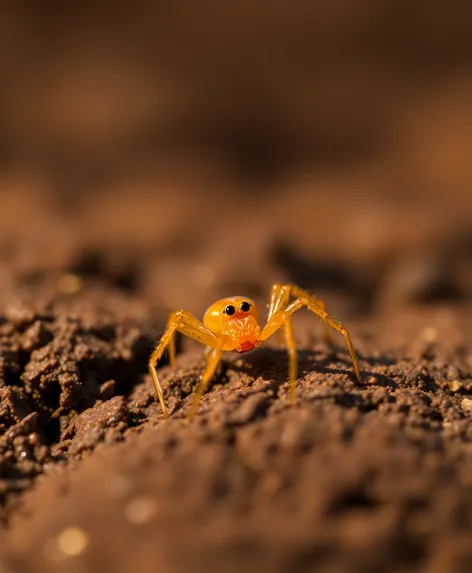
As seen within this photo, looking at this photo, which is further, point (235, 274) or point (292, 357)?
point (235, 274)

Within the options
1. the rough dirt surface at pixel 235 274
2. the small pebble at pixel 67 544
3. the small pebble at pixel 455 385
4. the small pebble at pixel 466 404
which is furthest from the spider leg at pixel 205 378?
the small pebble at pixel 455 385

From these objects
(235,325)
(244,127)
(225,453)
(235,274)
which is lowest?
(225,453)

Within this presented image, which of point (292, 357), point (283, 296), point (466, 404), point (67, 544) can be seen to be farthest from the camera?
point (283, 296)

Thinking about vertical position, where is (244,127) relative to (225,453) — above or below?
above

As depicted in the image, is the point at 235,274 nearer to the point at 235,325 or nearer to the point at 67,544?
the point at 235,325

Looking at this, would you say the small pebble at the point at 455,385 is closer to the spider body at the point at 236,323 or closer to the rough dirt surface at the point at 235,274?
the rough dirt surface at the point at 235,274

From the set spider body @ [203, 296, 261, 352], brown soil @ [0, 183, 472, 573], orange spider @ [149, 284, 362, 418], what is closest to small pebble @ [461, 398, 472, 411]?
brown soil @ [0, 183, 472, 573]

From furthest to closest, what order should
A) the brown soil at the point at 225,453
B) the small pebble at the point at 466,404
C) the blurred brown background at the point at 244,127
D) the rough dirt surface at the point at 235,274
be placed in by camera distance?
the blurred brown background at the point at 244,127 → the small pebble at the point at 466,404 → the rough dirt surface at the point at 235,274 → the brown soil at the point at 225,453

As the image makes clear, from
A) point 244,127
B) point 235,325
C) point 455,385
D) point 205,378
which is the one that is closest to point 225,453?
point 205,378

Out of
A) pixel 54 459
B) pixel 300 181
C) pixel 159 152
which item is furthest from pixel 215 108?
pixel 54 459
